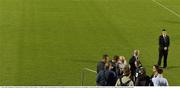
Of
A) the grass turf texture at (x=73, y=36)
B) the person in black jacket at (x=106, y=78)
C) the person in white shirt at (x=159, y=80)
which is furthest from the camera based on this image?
the grass turf texture at (x=73, y=36)

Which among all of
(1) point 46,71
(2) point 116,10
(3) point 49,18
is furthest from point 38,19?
(1) point 46,71

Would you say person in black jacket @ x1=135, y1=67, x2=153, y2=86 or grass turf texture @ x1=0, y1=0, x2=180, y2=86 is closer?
person in black jacket @ x1=135, y1=67, x2=153, y2=86

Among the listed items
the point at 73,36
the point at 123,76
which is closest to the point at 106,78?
the point at 123,76

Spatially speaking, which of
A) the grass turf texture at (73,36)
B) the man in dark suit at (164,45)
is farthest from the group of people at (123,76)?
the man in dark suit at (164,45)

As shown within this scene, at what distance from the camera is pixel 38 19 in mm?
39125

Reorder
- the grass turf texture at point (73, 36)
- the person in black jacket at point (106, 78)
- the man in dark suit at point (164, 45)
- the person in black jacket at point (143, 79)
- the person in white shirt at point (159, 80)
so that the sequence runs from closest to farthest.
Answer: the person in white shirt at point (159, 80) < the person in black jacket at point (143, 79) < the person in black jacket at point (106, 78) < the grass turf texture at point (73, 36) < the man in dark suit at point (164, 45)

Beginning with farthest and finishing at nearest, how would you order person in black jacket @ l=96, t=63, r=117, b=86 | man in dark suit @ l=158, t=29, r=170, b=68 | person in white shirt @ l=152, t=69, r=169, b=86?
man in dark suit @ l=158, t=29, r=170, b=68 < person in black jacket @ l=96, t=63, r=117, b=86 < person in white shirt @ l=152, t=69, r=169, b=86

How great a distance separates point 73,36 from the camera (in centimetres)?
3350

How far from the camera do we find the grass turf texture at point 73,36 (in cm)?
2486

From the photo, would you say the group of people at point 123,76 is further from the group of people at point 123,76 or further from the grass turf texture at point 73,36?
the grass turf texture at point 73,36

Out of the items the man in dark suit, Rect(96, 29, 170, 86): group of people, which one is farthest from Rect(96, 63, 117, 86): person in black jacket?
the man in dark suit

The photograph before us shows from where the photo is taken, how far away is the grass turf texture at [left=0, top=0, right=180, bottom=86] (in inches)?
979

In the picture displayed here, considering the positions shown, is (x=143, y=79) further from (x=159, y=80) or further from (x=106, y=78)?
(x=106, y=78)

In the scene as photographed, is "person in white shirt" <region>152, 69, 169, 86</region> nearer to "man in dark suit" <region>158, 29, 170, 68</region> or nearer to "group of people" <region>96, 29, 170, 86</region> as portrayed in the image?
"group of people" <region>96, 29, 170, 86</region>
